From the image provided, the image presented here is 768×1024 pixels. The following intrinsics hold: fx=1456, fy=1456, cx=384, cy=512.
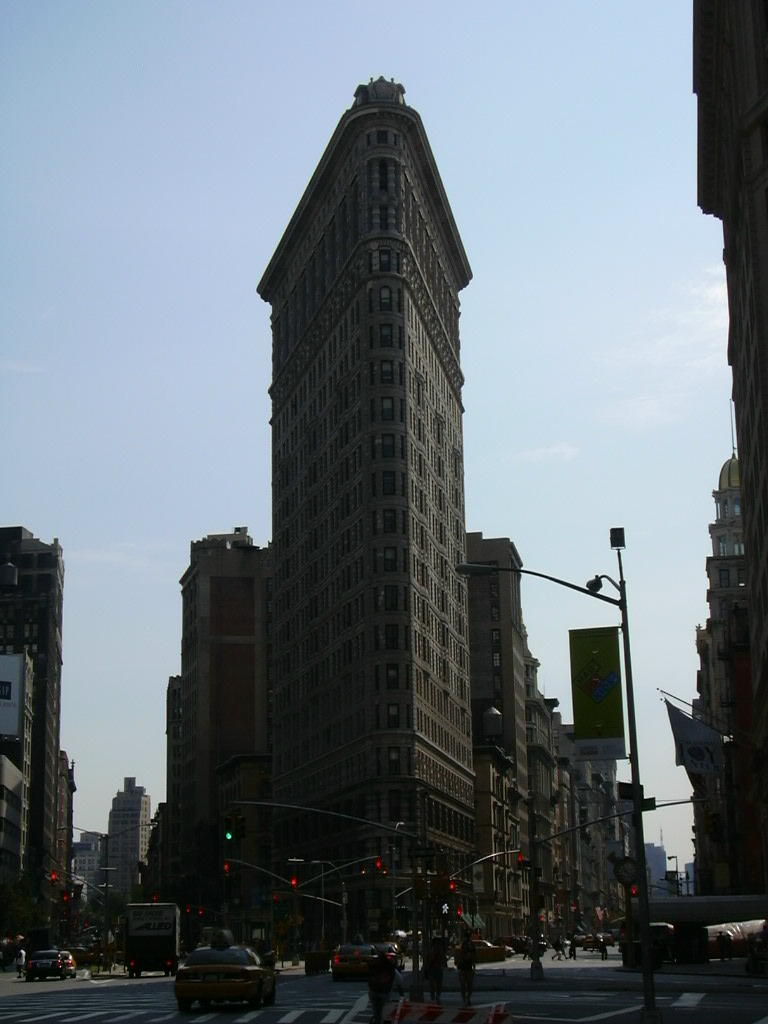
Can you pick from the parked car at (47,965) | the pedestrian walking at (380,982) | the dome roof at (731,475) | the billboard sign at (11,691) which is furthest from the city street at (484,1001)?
the dome roof at (731,475)

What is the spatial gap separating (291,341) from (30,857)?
76.6 meters

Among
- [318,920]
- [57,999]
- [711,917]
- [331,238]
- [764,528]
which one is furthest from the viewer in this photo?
[331,238]

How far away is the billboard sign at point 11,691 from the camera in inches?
5571

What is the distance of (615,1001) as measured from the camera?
42.8 metres

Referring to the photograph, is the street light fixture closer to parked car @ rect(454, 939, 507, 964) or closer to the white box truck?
the white box truck

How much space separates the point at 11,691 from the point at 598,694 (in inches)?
4656

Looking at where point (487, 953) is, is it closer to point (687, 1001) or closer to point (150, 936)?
point (150, 936)

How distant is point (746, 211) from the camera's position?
217ft

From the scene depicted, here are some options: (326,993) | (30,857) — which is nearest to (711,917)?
(326,993)

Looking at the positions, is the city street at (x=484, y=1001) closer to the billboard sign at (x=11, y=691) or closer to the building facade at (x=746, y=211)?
the building facade at (x=746, y=211)

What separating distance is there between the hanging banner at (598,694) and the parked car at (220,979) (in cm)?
1205

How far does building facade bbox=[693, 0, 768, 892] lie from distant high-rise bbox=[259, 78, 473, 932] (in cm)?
4064

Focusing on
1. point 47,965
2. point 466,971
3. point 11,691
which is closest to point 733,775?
point 11,691

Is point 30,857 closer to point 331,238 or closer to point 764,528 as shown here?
point 331,238
